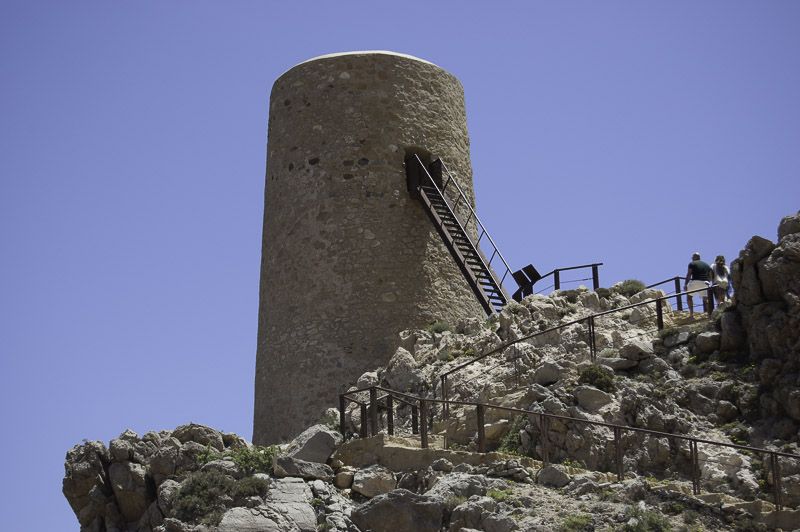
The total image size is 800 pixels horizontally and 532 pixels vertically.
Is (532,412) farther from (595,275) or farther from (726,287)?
(595,275)

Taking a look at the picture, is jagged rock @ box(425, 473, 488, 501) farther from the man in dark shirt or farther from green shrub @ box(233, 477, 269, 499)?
the man in dark shirt

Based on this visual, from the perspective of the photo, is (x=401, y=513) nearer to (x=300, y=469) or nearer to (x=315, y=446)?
(x=300, y=469)

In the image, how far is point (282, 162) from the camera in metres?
29.0

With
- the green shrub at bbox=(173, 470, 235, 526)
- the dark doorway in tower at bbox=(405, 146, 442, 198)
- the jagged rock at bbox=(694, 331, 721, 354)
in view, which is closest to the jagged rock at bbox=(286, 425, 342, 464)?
the green shrub at bbox=(173, 470, 235, 526)

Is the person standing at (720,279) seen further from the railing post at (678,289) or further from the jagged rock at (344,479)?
the jagged rock at (344,479)

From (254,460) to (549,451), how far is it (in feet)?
12.8

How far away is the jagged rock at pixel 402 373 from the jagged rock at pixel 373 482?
450cm

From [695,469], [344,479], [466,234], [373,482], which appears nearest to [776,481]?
[695,469]

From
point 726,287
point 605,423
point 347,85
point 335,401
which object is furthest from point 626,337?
point 347,85

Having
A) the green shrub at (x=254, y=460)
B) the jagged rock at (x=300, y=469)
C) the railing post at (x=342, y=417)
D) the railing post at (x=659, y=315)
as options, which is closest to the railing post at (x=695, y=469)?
the railing post at (x=659, y=315)

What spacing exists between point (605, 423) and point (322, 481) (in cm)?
362

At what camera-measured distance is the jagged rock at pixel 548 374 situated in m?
22.1

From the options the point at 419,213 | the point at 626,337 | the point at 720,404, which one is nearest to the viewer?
the point at 720,404

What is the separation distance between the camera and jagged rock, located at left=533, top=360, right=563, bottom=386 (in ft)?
72.4
